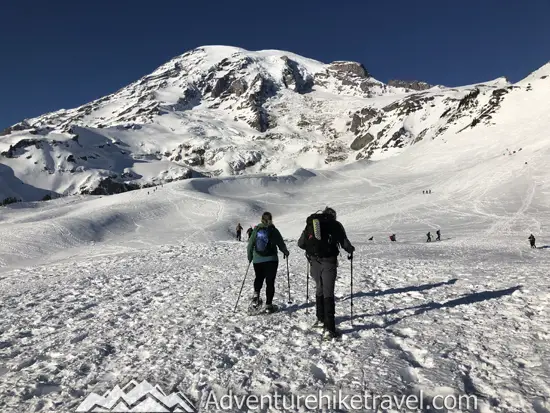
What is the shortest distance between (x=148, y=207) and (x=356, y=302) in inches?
2105

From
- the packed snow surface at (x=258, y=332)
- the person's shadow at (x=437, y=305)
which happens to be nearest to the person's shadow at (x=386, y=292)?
the packed snow surface at (x=258, y=332)

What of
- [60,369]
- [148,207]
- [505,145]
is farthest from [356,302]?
[505,145]

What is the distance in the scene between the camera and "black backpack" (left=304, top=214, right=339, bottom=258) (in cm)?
676

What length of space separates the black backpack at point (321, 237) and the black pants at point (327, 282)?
14cm

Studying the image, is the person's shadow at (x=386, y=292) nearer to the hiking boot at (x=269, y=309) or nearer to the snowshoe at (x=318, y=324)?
the hiking boot at (x=269, y=309)

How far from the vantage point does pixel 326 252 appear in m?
6.77

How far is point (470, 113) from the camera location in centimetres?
12662

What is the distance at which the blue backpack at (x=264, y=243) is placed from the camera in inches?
328

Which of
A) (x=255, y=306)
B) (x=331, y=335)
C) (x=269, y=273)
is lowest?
(x=331, y=335)

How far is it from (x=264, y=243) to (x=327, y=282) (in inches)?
78.5

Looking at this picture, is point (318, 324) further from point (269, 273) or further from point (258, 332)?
point (269, 273)

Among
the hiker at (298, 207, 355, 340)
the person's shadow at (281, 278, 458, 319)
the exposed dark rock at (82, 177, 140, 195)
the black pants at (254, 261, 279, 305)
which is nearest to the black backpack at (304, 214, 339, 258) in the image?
the hiker at (298, 207, 355, 340)

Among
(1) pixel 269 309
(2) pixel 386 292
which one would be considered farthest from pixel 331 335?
(2) pixel 386 292

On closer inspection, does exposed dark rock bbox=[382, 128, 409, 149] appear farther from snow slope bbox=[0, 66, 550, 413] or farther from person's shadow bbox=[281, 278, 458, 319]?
person's shadow bbox=[281, 278, 458, 319]
